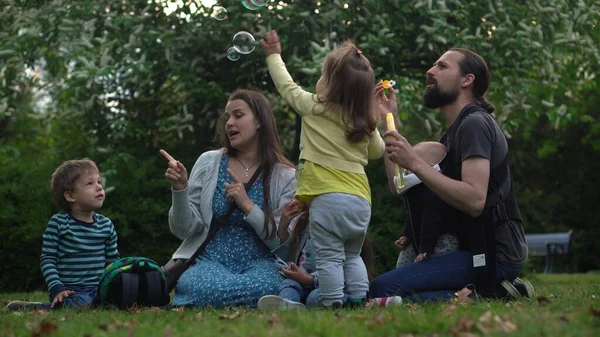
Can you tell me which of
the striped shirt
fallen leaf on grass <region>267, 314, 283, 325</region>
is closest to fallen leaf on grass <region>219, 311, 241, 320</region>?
fallen leaf on grass <region>267, 314, 283, 325</region>

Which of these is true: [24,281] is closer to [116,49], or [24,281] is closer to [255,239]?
[116,49]

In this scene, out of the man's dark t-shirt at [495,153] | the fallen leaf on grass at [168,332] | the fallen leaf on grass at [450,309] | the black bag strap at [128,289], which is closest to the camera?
the fallen leaf on grass at [168,332]

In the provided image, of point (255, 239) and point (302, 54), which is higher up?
point (302, 54)

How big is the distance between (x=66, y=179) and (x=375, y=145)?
2.32m

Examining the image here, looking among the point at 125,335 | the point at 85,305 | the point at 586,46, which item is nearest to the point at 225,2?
the point at 586,46

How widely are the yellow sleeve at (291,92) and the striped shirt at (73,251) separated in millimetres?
1906

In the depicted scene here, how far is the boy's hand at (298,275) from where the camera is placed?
5.89 m

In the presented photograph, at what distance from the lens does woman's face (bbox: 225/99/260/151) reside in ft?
21.1

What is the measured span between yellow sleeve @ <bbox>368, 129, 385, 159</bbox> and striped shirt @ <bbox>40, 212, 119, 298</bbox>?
2.12 m

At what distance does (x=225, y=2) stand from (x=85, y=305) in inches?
202

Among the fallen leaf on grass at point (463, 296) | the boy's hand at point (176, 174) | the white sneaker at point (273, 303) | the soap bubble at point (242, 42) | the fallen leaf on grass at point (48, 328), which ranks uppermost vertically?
the soap bubble at point (242, 42)

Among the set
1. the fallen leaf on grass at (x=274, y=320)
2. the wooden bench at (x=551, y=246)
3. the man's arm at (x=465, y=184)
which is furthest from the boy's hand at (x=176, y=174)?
the wooden bench at (x=551, y=246)

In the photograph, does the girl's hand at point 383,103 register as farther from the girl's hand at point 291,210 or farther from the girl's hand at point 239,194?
the girl's hand at point 239,194

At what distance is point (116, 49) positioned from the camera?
10805mm
